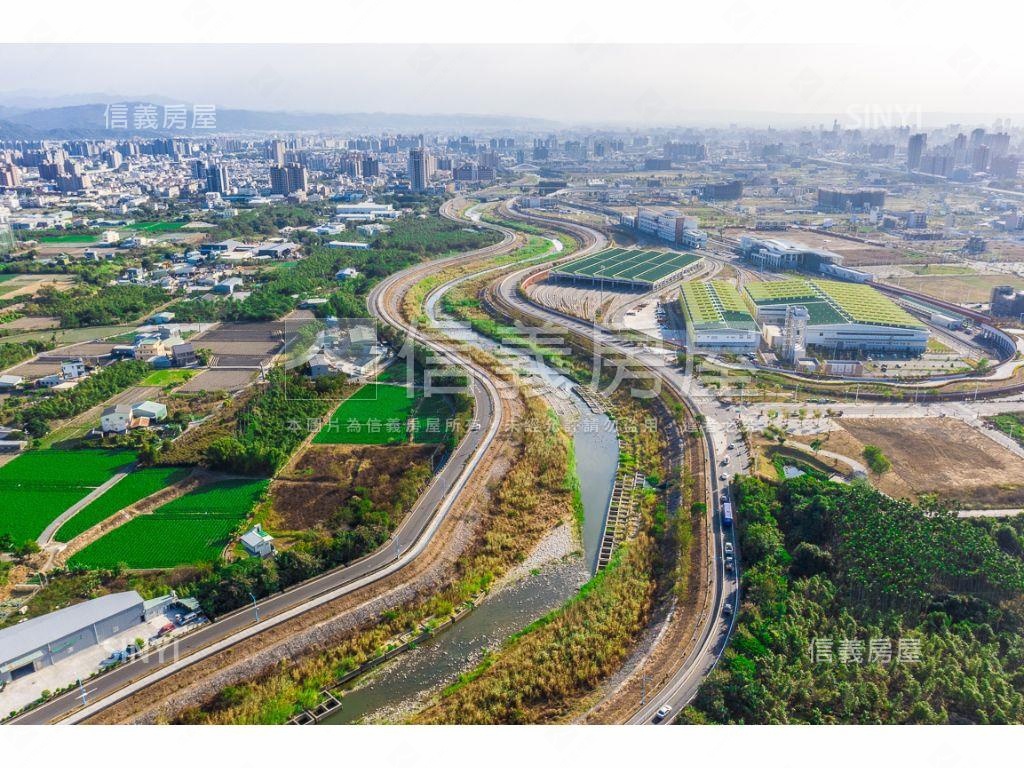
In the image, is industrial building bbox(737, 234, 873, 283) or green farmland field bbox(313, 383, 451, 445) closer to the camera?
green farmland field bbox(313, 383, 451, 445)

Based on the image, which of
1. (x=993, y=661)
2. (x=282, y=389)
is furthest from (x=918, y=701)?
(x=282, y=389)

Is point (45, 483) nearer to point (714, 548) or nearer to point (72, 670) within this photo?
point (72, 670)

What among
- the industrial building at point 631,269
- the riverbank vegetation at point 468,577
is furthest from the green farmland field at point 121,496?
the industrial building at point 631,269

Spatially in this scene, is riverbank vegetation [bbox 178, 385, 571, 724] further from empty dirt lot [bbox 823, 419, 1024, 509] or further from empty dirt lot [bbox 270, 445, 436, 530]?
empty dirt lot [bbox 823, 419, 1024, 509]

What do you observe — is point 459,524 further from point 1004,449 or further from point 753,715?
point 1004,449

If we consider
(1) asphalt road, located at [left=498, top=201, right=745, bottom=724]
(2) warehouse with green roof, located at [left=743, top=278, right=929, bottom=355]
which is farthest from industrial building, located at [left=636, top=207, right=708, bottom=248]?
(1) asphalt road, located at [left=498, top=201, right=745, bottom=724]

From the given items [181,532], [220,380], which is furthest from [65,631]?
[220,380]

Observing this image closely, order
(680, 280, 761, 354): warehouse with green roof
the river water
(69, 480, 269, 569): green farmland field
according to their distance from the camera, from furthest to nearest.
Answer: (680, 280, 761, 354): warehouse with green roof
(69, 480, 269, 569): green farmland field
the river water
